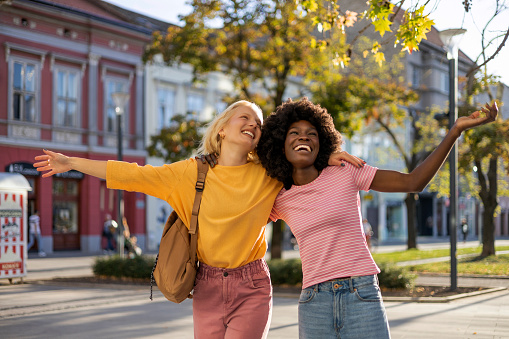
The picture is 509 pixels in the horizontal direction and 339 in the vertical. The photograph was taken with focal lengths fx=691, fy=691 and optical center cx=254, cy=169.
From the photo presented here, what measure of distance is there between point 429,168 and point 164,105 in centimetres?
3277

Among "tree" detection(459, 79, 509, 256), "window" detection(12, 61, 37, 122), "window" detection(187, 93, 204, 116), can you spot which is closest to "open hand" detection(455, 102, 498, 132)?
"tree" detection(459, 79, 509, 256)

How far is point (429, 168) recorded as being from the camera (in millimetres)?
3328

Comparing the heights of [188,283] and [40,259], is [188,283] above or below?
above

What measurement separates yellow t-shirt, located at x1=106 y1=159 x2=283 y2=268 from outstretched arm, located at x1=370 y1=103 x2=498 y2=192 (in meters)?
0.61

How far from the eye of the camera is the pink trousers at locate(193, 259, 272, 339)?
3670 millimetres

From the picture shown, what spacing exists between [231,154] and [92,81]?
93.4ft

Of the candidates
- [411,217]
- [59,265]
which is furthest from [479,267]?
[411,217]

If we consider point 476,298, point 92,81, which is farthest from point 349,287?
point 92,81

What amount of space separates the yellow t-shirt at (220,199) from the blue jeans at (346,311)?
546 mm

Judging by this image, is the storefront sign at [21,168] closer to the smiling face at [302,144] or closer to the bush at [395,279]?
the bush at [395,279]

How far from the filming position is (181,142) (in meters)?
19.1

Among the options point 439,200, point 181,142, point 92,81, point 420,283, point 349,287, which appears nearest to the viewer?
point 349,287

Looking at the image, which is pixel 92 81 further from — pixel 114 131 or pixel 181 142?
pixel 181 142

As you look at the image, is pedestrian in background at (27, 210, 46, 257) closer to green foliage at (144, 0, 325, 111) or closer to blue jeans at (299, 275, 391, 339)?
green foliage at (144, 0, 325, 111)
